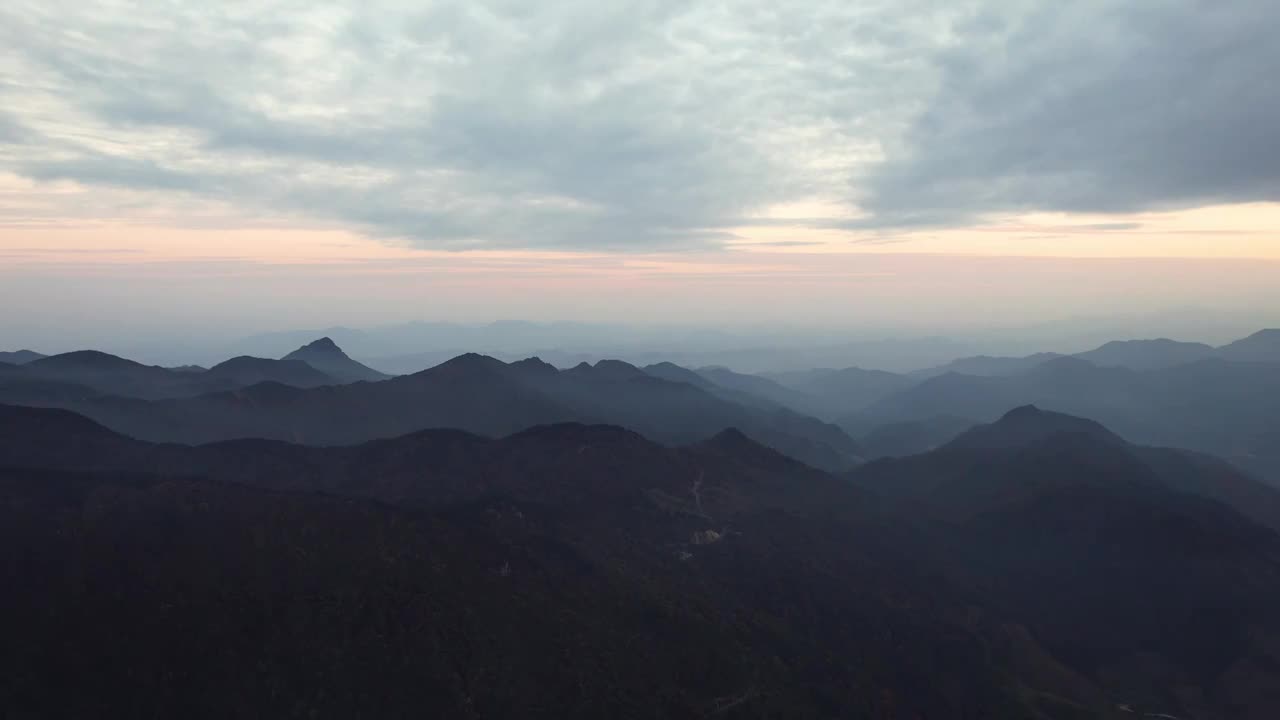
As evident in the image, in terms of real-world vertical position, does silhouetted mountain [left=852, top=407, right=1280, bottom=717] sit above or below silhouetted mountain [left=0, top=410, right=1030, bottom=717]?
below

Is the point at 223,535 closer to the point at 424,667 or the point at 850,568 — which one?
the point at 424,667

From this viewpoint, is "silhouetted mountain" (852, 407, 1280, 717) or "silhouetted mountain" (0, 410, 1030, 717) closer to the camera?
"silhouetted mountain" (0, 410, 1030, 717)

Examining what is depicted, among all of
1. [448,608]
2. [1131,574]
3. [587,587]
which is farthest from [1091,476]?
[448,608]

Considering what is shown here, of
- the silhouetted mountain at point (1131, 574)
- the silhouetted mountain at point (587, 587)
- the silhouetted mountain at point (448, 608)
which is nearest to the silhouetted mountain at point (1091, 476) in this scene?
the silhouetted mountain at point (1131, 574)

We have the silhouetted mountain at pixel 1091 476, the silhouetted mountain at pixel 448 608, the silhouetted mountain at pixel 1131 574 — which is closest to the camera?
the silhouetted mountain at pixel 448 608

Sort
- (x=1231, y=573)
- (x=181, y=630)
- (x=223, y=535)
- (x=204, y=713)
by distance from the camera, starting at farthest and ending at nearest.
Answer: (x=1231, y=573), (x=223, y=535), (x=181, y=630), (x=204, y=713)

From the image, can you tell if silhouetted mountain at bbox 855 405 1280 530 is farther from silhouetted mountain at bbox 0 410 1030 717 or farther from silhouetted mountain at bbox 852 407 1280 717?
silhouetted mountain at bbox 0 410 1030 717

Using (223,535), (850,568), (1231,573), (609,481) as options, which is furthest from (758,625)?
(1231,573)

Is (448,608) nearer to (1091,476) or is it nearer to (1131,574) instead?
(1131,574)

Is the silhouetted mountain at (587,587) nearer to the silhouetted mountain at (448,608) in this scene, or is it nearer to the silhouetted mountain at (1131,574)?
the silhouetted mountain at (448,608)

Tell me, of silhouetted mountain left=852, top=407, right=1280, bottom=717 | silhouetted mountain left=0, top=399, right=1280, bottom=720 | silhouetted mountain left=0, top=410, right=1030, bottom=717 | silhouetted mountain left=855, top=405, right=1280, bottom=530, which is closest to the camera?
silhouetted mountain left=0, top=410, right=1030, bottom=717

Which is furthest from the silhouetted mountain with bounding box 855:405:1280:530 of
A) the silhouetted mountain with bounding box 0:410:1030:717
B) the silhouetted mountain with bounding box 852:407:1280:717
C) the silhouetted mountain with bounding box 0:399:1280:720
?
the silhouetted mountain with bounding box 0:410:1030:717
